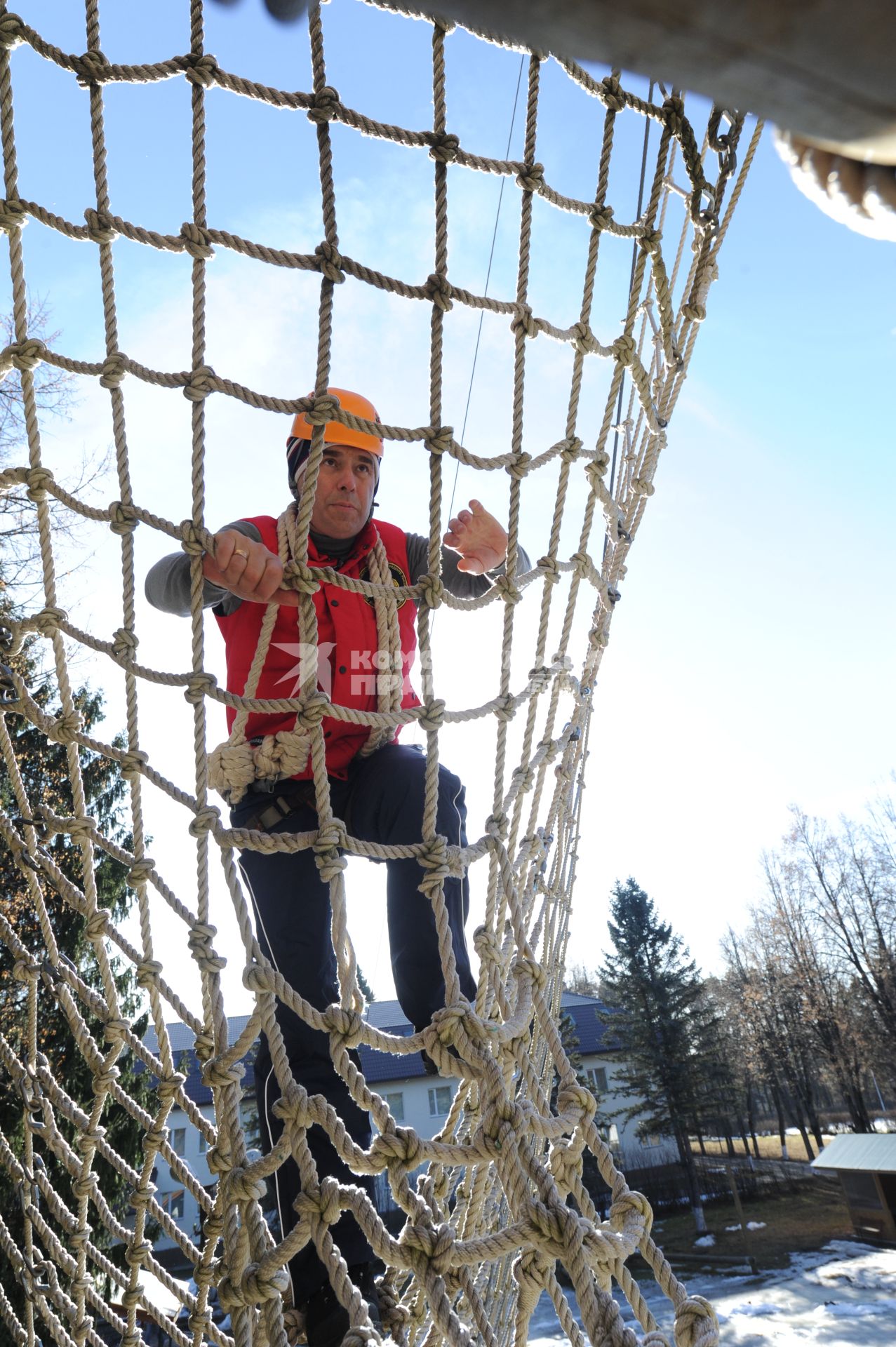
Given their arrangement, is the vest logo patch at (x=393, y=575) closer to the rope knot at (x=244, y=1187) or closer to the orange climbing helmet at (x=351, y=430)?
the orange climbing helmet at (x=351, y=430)

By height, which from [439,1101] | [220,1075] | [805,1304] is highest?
[220,1075]

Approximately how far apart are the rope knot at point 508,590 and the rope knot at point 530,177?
23.0 inches

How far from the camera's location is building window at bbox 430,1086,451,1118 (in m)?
17.1

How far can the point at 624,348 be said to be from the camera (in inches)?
61.2

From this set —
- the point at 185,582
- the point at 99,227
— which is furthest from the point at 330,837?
the point at 99,227

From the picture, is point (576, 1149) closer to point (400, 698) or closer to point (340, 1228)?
point (340, 1228)

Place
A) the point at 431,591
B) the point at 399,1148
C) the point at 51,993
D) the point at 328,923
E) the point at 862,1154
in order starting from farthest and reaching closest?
the point at 862,1154, the point at 51,993, the point at 328,923, the point at 431,591, the point at 399,1148

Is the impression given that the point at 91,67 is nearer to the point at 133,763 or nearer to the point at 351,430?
the point at 351,430

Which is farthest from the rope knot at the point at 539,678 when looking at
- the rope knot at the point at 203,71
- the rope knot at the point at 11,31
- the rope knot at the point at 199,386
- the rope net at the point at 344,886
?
the rope knot at the point at 11,31

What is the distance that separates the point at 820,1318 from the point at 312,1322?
1381 cm

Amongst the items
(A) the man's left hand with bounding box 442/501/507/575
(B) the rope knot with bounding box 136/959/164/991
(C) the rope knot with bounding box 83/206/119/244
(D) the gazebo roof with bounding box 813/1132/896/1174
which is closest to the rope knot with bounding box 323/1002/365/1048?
(B) the rope knot with bounding box 136/959/164/991

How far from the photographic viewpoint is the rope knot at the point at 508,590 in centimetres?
140

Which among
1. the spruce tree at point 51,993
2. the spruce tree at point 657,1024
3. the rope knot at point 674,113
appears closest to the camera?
the rope knot at point 674,113

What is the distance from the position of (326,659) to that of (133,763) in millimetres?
392
